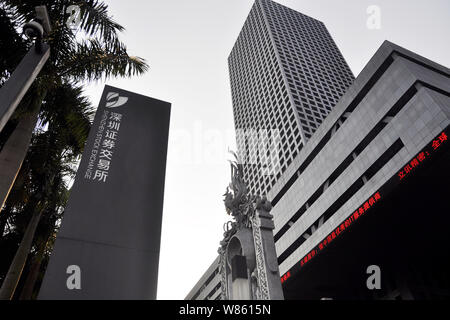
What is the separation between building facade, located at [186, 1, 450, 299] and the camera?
25.5 m

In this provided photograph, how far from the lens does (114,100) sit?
6.43 metres

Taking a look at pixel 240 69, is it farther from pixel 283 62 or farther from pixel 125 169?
pixel 125 169

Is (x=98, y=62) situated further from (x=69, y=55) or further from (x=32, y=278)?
(x=32, y=278)

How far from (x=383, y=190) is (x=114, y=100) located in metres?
25.6

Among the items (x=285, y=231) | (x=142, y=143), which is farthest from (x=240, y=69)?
(x=142, y=143)

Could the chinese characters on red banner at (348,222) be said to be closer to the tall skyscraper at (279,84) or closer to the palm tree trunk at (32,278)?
the palm tree trunk at (32,278)

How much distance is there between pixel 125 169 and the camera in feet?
17.2

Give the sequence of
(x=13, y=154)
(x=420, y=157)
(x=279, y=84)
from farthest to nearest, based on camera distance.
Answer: (x=279, y=84) → (x=420, y=157) → (x=13, y=154)

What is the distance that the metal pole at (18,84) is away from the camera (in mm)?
4551

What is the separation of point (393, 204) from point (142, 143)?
26.1 meters

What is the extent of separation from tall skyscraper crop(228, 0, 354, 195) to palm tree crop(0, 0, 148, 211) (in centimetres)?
5102

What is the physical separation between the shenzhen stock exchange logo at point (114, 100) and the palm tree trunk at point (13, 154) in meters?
2.85

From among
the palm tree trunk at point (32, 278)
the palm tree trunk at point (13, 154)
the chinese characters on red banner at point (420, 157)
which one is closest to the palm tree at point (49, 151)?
the palm tree trunk at point (13, 154)

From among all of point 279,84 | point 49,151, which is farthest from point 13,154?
point 279,84
